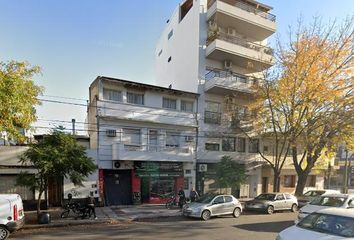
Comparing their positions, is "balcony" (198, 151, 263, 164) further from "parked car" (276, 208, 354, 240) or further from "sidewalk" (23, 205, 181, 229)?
"parked car" (276, 208, 354, 240)

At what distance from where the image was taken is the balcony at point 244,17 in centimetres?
2573

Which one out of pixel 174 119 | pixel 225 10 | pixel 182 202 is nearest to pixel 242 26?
pixel 225 10

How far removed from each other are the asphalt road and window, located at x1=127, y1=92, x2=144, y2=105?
994cm

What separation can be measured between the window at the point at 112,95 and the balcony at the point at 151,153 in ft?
11.1

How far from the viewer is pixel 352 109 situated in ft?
67.1

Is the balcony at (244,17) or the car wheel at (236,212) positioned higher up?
the balcony at (244,17)

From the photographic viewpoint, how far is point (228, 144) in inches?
1053

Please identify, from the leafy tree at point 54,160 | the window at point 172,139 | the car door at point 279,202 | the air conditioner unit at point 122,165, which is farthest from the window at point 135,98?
the car door at point 279,202

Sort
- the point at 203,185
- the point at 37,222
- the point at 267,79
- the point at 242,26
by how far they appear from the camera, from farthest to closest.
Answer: the point at 242,26
the point at 203,185
the point at 267,79
the point at 37,222

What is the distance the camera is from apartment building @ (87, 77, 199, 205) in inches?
826

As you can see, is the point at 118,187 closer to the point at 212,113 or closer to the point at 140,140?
the point at 140,140

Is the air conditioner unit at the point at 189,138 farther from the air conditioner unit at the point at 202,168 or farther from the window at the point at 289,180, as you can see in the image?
the window at the point at 289,180

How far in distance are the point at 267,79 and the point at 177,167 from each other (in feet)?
31.9

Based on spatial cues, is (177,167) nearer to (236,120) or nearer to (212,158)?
(212,158)
